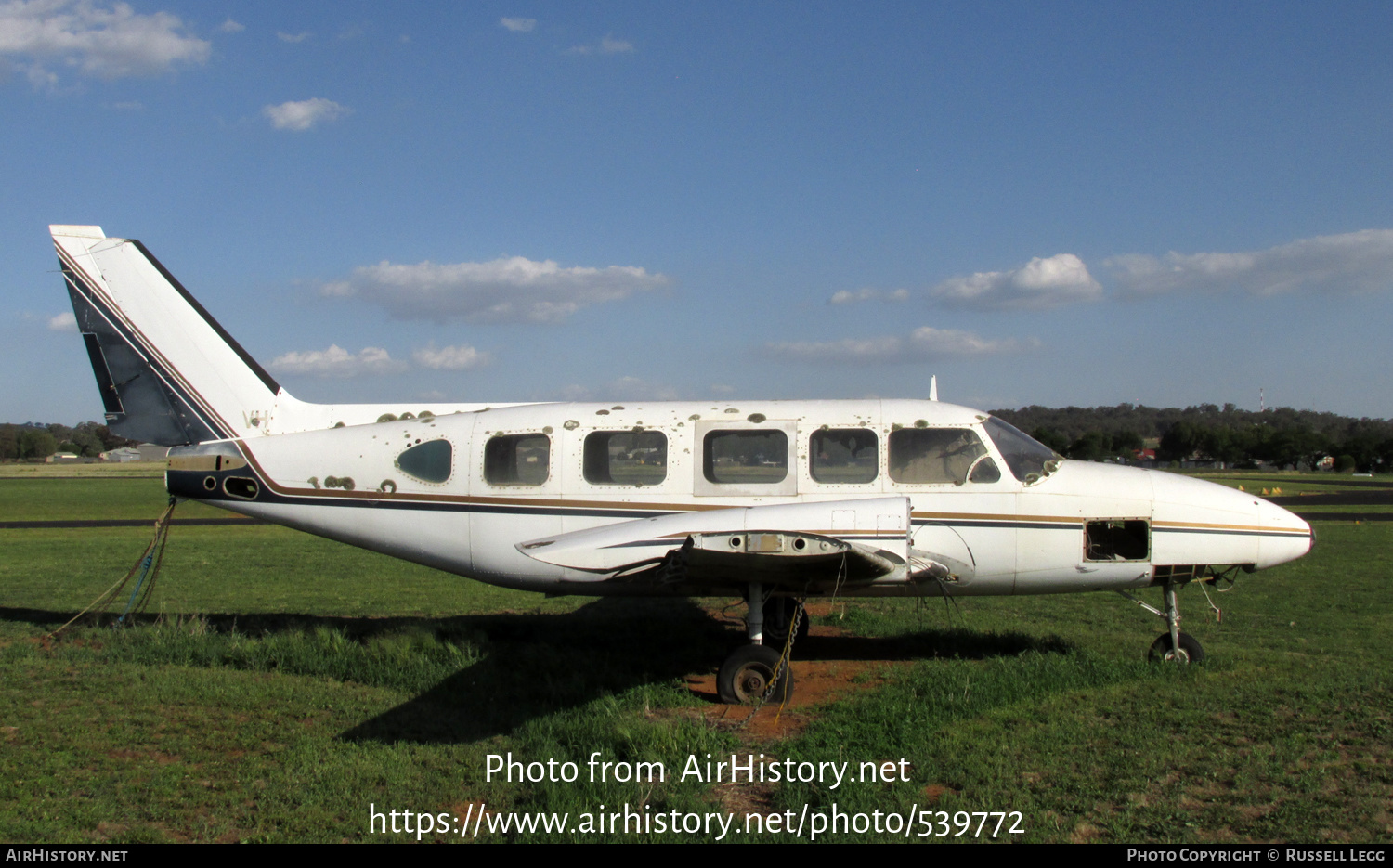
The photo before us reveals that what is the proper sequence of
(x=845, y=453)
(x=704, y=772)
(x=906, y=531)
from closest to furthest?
(x=704, y=772)
(x=906, y=531)
(x=845, y=453)

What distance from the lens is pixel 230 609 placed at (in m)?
14.0

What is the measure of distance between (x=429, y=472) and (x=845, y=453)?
15.0 ft

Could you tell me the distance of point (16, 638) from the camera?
1122cm

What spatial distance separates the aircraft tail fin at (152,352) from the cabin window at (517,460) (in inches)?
127

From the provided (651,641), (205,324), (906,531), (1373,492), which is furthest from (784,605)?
(1373,492)

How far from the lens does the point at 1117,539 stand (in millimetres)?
9461

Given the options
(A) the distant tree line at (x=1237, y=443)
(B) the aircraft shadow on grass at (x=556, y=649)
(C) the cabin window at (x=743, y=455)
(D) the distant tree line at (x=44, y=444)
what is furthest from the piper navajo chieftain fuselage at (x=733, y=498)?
(D) the distant tree line at (x=44, y=444)

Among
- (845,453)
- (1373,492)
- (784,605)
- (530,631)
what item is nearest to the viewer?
(845,453)

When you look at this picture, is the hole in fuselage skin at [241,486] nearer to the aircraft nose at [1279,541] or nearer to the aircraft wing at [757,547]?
the aircraft wing at [757,547]

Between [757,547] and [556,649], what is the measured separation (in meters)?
4.03

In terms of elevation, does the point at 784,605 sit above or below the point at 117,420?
below

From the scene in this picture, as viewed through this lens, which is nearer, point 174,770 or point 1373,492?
point 174,770

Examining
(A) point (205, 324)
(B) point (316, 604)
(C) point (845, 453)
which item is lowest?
(B) point (316, 604)

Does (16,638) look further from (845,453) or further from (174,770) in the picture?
(845,453)
